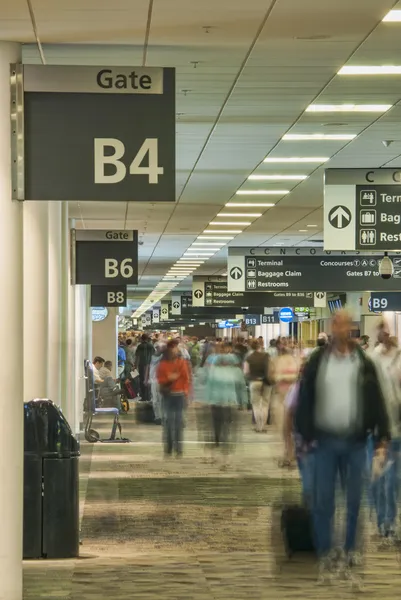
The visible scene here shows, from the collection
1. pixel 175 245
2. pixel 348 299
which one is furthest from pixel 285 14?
pixel 348 299

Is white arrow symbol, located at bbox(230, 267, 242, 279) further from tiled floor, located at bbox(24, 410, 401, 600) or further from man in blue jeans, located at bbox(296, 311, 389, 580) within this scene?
man in blue jeans, located at bbox(296, 311, 389, 580)

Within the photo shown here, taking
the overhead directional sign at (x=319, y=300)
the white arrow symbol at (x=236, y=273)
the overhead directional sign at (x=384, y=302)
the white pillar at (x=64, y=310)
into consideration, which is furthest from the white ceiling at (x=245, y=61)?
the overhead directional sign at (x=384, y=302)

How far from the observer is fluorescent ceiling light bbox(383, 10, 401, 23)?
862 cm

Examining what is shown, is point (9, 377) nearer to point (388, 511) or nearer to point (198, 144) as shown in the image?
point (388, 511)

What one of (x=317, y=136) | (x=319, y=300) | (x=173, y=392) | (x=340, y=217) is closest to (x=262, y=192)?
(x=173, y=392)

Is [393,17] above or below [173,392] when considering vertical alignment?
above

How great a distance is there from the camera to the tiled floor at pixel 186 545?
29.9 feet

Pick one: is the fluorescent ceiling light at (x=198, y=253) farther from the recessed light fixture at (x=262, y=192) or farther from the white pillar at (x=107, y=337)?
the recessed light fixture at (x=262, y=192)

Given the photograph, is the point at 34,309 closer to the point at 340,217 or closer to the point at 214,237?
the point at 340,217

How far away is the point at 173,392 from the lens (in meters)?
19.3

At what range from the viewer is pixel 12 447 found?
28.0 ft

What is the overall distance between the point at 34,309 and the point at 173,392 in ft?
19.7

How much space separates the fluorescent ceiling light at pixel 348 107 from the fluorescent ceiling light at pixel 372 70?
1646 mm

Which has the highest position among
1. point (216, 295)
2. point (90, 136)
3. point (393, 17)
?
point (393, 17)
